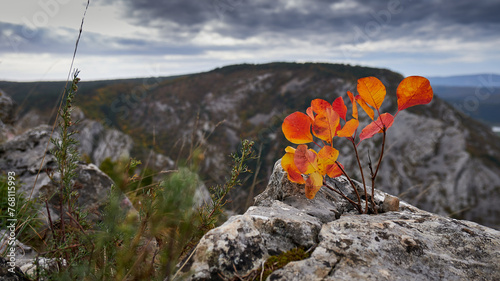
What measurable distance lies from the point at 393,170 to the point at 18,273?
27290mm

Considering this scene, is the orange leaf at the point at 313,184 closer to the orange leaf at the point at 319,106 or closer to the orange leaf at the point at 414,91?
the orange leaf at the point at 319,106

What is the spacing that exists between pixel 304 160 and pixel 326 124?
0.27 metres

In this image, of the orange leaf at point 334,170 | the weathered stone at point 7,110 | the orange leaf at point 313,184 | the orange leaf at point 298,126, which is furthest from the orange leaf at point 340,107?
the weathered stone at point 7,110

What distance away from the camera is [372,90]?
1801 millimetres

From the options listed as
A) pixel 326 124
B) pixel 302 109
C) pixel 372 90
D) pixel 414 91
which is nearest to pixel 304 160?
pixel 326 124

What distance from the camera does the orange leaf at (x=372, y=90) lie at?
5.83 feet

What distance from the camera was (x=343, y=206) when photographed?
220 cm

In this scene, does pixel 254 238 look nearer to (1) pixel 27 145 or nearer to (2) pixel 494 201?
(1) pixel 27 145

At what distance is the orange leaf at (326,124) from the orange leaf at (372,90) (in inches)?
8.6

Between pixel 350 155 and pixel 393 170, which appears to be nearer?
pixel 393 170

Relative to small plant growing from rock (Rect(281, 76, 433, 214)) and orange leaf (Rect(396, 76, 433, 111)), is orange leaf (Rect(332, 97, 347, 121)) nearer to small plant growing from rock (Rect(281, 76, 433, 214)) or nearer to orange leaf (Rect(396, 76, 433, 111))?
small plant growing from rock (Rect(281, 76, 433, 214))

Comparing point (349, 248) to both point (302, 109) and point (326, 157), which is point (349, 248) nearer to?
point (326, 157)

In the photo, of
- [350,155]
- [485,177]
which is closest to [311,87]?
[350,155]

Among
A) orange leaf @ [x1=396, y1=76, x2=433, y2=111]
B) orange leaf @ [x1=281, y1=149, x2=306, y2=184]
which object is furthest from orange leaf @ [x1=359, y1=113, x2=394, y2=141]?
orange leaf @ [x1=281, y1=149, x2=306, y2=184]
